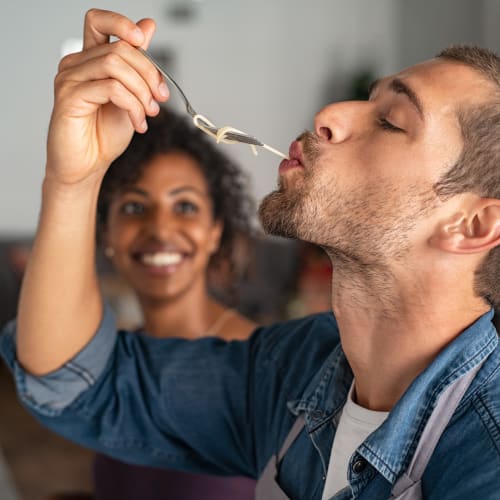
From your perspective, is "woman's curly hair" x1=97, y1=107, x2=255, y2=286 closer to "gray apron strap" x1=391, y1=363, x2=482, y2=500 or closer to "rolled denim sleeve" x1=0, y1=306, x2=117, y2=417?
"rolled denim sleeve" x1=0, y1=306, x2=117, y2=417

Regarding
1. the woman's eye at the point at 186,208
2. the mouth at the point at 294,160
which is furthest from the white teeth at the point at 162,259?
the mouth at the point at 294,160

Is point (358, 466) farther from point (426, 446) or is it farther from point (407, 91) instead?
point (407, 91)

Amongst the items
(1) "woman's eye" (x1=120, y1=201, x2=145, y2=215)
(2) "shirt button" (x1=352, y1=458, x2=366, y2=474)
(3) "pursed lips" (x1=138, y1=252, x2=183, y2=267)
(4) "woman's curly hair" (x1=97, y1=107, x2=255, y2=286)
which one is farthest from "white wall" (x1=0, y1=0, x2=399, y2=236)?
(2) "shirt button" (x1=352, y1=458, x2=366, y2=474)

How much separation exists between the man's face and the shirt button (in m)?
0.29

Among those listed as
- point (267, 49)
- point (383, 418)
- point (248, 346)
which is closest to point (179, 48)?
point (267, 49)

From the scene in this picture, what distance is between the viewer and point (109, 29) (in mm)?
Answer: 1164

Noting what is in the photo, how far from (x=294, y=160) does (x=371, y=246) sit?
187 millimetres

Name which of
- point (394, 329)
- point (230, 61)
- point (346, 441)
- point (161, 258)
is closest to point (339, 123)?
point (394, 329)

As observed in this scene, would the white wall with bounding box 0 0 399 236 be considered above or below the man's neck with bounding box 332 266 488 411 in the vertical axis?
above

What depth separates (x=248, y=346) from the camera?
57.0 inches

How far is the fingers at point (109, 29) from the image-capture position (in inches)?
44.2

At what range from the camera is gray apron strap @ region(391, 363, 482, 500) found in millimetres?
968

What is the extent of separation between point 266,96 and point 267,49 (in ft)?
1.19

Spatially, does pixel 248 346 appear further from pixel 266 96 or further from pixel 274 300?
pixel 266 96
